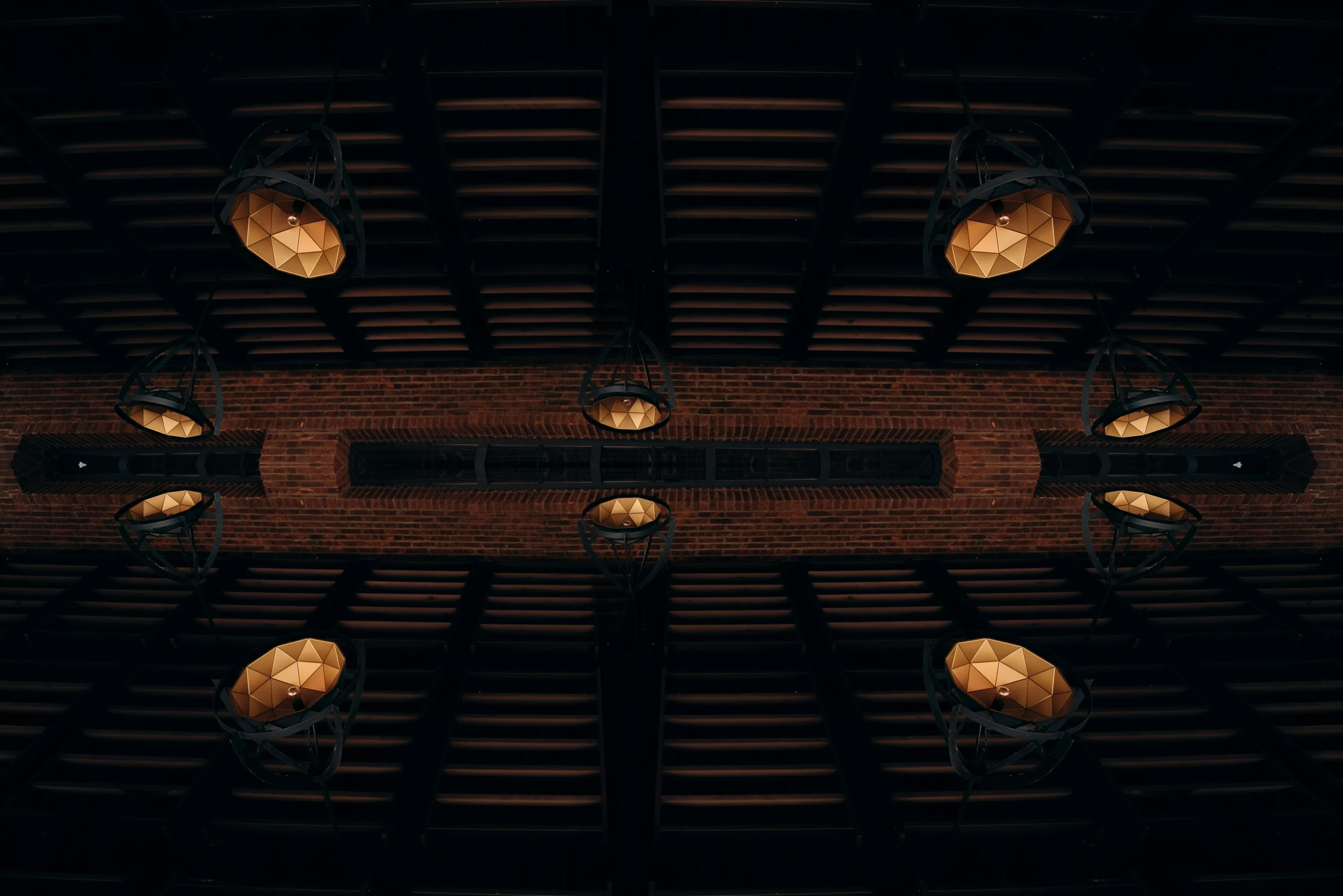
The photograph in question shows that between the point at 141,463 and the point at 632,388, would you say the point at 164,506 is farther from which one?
the point at 632,388

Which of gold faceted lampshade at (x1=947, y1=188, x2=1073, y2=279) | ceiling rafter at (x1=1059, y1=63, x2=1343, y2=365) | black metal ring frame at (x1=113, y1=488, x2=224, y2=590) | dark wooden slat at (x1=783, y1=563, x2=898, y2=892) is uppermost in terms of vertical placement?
ceiling rafter at (x1=1059, y1=63, x2=1343, y2=365)

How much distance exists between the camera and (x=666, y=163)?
12.8 feet

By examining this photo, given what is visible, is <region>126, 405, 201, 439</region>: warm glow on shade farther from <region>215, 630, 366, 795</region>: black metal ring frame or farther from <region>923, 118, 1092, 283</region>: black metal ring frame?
<region>923, 118, 1092, 283</region>: black metal ring frame

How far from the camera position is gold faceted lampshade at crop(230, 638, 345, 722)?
3125 millimetres

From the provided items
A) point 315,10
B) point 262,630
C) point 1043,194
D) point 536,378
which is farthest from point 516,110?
point 262,630

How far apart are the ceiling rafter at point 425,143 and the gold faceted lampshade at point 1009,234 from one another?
3.14m

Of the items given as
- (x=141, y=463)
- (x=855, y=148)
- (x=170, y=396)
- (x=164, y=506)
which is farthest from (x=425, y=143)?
(x=141, y=463)

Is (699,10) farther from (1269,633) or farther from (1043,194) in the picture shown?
(1269,633)

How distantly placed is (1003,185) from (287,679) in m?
4.29

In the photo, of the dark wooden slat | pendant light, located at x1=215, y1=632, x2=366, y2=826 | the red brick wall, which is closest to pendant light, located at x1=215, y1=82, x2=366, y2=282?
pendant light, located at x1=215, y1=632, x2=366, y2=826

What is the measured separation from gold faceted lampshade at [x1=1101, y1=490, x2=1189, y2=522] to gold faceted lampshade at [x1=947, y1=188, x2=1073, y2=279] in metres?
2.20

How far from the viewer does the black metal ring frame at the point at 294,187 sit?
7.61 feet

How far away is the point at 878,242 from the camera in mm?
4348

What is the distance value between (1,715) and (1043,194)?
7.34 meters
